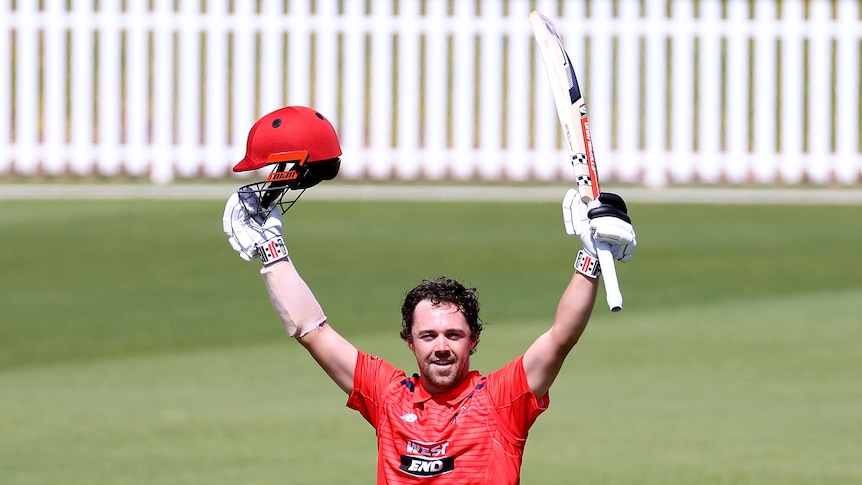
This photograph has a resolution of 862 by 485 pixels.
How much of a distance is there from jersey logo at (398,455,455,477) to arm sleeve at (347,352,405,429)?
251 mm

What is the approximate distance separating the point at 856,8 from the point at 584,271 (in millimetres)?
15886

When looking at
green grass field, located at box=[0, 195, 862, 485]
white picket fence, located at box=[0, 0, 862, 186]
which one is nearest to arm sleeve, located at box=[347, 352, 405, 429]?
green grass field, located at box=[0, 195, 862, 485]

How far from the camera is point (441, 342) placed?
5250 mm

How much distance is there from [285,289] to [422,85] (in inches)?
583

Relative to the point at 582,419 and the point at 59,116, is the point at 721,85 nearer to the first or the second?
the point at 59,116

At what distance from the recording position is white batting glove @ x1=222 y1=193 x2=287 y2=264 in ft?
17.9

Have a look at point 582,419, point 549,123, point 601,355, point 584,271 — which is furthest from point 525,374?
point 549,123

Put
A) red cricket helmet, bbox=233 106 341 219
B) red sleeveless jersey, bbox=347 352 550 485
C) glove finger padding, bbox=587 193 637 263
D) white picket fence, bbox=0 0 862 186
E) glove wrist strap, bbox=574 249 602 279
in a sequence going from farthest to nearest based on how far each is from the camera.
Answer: white picket fence, bbox=0 0 862 186
red cricket helmet, bbox=233 106 341 219
red sleeveless jersey, bbox=347 352 550 485
glove wrist strap, bbox=574 249 602 279
glove finger padding, bbox=587 193 637 263

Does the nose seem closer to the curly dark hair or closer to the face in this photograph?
the face

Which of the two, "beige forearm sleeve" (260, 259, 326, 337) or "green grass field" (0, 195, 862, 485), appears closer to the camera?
"beige forearm sleeve" (260, 259, 326, 337)

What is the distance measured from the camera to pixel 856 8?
66.1 ft

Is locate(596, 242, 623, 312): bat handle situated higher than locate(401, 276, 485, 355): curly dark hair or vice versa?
locate(596, 242, 623, 312): bat handle

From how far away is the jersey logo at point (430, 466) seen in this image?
5.25 m

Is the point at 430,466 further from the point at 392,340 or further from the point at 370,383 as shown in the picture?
the point at 392,340
